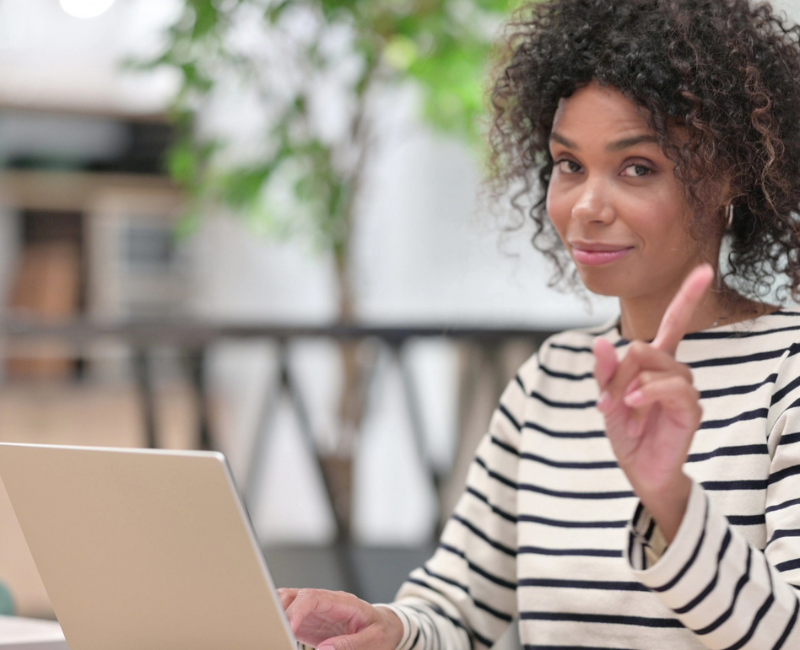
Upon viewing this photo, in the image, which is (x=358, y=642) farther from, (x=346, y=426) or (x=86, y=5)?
(x=86, y=5)

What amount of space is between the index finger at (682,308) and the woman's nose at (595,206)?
238 mm

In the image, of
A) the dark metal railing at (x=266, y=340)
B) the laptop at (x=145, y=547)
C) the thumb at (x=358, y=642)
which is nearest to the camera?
the laptop at (x=145, y=547)

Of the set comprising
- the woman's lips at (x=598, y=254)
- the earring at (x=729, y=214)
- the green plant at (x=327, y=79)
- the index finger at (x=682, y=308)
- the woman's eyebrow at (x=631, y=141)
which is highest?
→ the green plant at (x=327, y=79)

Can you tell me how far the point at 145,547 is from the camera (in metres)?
0.72

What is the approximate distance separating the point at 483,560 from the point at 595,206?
411 millimetres

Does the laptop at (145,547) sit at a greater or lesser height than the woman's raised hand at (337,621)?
greater

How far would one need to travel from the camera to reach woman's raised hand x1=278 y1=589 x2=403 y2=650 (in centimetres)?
93

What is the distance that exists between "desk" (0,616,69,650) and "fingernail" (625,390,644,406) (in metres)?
0.56

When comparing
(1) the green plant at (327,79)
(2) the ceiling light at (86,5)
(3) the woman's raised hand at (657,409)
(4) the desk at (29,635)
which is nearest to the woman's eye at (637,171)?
(3) the woman's raised hand at (657,409)

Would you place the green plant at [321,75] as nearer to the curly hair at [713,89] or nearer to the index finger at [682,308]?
the curly hair at [713,89]

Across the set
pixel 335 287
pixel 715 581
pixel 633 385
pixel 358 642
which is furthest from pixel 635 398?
pixel 335 287

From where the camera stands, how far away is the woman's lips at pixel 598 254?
0.96 meters

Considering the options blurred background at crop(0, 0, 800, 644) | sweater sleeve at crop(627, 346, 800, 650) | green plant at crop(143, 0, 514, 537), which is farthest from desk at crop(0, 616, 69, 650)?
green plant at crop(143, 0, 514, 537)

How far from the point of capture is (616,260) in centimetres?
96
